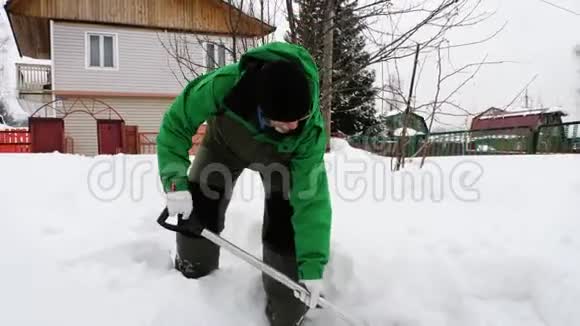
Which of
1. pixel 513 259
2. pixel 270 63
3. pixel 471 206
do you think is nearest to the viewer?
pixel 270 63

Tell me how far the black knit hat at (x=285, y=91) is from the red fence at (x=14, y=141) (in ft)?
27.2

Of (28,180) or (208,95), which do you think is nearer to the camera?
(208,95)

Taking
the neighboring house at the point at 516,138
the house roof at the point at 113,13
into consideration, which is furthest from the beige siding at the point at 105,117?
the neighboring house at the point at 516,138

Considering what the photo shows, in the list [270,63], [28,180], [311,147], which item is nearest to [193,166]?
[311,147]

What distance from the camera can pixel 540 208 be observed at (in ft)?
8.32

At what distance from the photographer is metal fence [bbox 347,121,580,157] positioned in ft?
25.3

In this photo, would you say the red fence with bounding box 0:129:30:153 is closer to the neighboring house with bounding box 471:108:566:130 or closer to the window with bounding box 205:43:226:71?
the window with bounding box 205:43:226:71

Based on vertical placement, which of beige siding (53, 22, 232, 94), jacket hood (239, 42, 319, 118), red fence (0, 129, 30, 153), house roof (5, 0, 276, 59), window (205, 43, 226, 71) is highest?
house roof (5, 0, 276, 59)

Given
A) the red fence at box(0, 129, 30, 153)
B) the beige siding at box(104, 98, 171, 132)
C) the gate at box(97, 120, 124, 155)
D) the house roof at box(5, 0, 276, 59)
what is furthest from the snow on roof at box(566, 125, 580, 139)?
the red fence at box(0, 129, 30, 153)

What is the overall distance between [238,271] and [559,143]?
790 centimetres

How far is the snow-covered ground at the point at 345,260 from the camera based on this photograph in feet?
5.86

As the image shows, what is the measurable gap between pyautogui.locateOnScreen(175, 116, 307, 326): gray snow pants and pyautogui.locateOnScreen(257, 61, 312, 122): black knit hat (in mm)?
412

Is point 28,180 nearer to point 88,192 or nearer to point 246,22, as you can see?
point 88,192

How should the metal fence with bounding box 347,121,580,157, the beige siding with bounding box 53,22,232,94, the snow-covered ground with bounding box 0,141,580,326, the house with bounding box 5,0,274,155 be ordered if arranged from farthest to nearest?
the beige siding with bounding box 53,22,232,94 < the house with bounding box 5,0,274,155 < the metal fence with bounding box 347,121,580,157 < the snow-covered ground with bounding box 0,141,580,326
